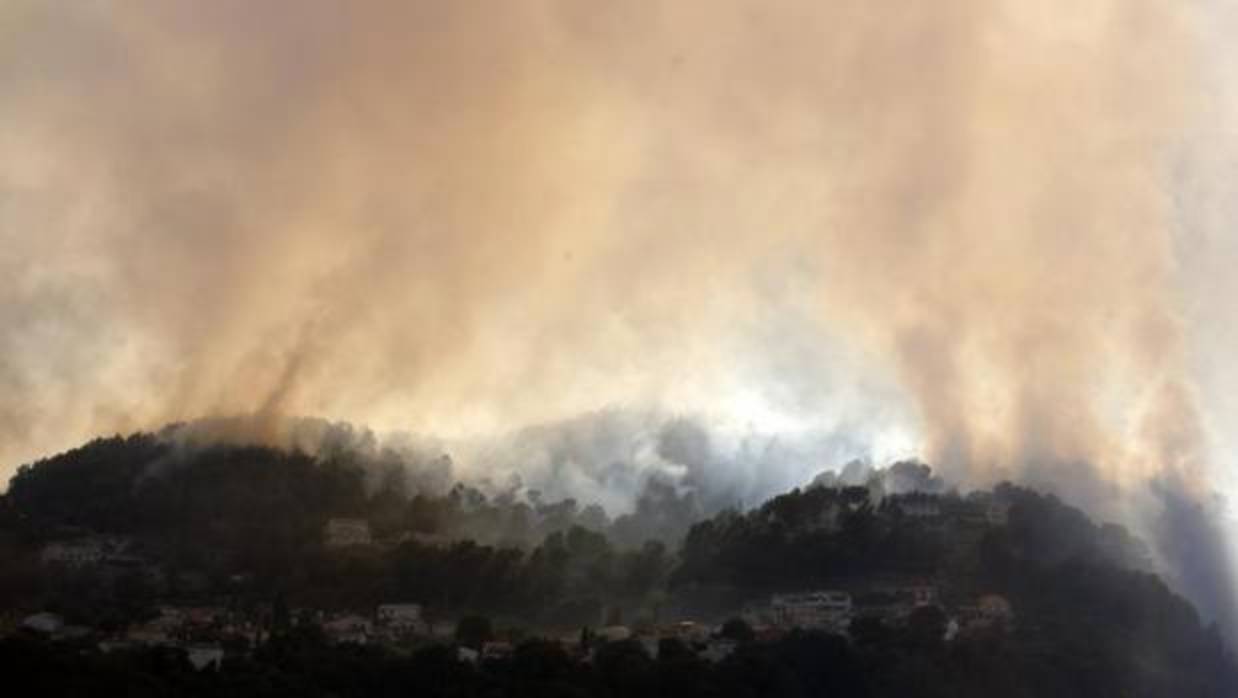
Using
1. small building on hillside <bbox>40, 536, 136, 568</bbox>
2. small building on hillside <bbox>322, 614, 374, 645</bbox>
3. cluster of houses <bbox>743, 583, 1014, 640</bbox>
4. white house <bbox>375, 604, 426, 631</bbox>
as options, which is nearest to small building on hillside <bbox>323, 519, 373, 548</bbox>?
white house <bbox>375, 604, 426, 631</bbox>

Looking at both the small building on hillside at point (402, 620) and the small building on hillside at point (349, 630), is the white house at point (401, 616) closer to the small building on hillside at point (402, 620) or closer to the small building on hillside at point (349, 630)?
the small building on hillside at point (402, 620)

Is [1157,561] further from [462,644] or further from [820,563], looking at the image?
[462,644]

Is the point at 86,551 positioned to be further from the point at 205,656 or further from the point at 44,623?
the point at 205,656

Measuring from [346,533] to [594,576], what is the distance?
10777mm

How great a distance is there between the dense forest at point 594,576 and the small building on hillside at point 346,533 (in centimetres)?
50

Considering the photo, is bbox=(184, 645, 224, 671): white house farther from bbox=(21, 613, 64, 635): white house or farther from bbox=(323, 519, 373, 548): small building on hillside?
bbox=(323, 519, 373, 548): small building on hillside

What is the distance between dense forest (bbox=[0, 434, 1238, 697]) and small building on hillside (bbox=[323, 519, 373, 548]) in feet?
1.63

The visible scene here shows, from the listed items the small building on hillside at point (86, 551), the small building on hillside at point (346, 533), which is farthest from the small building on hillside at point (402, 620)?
the small building on hillside at point (86, 551)

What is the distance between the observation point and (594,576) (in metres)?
86.7

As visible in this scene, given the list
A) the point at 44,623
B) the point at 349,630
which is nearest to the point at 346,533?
the point at 349,630

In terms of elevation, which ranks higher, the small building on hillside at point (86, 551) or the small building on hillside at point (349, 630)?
the small building on hillside at point (86, 551)

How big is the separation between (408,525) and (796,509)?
1674cm

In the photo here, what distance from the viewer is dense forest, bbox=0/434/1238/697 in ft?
228

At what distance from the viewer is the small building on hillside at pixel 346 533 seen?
290 ft
